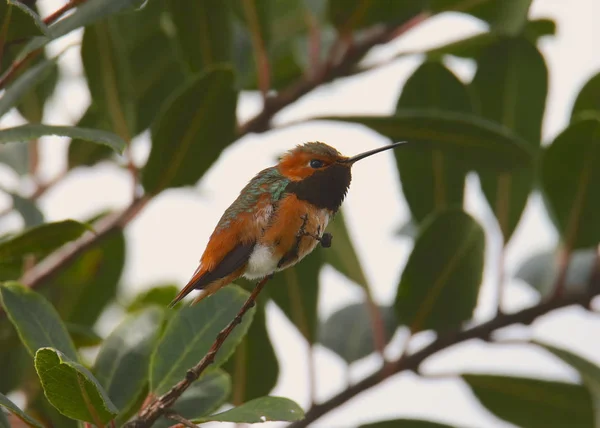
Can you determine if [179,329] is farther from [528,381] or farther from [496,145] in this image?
[528,381]

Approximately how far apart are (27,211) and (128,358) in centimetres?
56

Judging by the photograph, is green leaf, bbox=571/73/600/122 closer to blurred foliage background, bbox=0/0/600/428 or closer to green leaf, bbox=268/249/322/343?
blurred foliage background, bbox=0/0/600/428

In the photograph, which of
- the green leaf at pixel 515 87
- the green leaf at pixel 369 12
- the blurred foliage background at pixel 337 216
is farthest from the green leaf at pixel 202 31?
the green leaf at pixel 515 87

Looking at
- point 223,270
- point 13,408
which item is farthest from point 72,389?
point 223,270

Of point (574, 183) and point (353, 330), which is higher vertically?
point (574, 183)

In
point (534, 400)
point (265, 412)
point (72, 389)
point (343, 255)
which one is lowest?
point (534, 400)

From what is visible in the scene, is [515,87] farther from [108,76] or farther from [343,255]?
[108,76]

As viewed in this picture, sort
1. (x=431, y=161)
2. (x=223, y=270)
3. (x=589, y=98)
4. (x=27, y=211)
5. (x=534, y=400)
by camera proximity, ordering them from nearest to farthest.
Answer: (x=223, y=270) < (x=27, y=211) < (x=534, y=400) < (x=431, y=161) < (x=589, y=98)

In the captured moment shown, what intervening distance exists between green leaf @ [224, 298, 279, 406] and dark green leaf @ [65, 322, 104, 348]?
1.40ft

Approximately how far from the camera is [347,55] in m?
3.10

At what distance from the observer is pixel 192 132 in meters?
2.55

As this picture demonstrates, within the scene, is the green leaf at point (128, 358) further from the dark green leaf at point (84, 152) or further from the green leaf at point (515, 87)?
the green leaf at point (515, 87)

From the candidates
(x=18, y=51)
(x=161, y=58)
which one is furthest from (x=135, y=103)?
(x=18, y=51)

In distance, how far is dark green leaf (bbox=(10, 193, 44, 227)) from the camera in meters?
2.52
